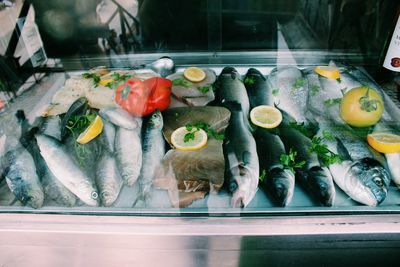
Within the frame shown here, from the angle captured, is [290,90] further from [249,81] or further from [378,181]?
[378,181]

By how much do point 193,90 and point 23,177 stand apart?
3.37 feet

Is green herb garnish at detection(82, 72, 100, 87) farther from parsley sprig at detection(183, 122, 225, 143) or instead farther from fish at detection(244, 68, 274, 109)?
fish at detection(244, 68, 274, 109)

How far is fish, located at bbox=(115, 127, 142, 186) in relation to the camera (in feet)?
4.84

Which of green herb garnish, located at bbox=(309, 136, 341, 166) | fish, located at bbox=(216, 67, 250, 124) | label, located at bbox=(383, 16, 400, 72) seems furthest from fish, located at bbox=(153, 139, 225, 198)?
label, located at bbox=(383, 16, 400, 72)

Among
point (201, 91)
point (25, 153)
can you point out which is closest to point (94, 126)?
point (25, 153)

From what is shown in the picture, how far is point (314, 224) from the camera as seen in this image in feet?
4.32

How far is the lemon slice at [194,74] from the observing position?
6.54 feet

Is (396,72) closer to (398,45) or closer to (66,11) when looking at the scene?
(398,45)

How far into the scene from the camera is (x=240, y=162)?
4.85 ft

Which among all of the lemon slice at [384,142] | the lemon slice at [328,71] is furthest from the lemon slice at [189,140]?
the lemon slice at [328,71]

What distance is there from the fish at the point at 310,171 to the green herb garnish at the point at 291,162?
0.01 meters

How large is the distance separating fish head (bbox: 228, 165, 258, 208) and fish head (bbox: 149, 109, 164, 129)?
0.48 meters

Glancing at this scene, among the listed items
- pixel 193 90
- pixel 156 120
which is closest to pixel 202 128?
pixel 156 120

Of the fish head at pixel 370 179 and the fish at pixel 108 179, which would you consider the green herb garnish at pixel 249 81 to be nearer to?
the fish head at pixel 370 179
